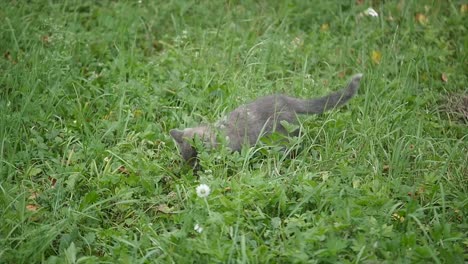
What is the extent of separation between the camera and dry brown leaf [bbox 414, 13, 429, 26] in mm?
5812

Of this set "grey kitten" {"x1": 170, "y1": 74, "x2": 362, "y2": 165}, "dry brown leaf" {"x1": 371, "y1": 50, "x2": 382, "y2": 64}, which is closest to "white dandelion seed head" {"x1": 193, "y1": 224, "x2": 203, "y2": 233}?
"grey kitten" {"x1": 170, "y1": 74, "x2": 362, "y2": 165}

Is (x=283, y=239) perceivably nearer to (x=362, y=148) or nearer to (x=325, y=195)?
(x=325, y=195)

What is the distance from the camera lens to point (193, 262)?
118 inches

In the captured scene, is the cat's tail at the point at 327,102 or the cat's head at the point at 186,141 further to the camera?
the cat's tail at the point at 327,102

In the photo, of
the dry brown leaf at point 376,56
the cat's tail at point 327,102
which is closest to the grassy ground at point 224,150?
the dry brown leaf at point 376,56

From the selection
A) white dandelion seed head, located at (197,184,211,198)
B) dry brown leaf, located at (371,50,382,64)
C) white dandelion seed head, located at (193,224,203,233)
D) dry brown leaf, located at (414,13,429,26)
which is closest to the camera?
white dandelion seed head, located at (193,224,203,233)

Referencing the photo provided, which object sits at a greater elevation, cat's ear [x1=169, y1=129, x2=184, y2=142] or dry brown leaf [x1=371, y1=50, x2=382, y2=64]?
dry brown leaf [x1=371, y1=50, x2=382, y2=64]

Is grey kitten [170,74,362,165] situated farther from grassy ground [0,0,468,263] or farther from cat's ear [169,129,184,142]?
grassy ground [0,0,468,263]

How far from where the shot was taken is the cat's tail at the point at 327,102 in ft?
14.2

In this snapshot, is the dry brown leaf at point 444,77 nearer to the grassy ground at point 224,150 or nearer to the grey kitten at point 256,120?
the grassy ground at point 224,150

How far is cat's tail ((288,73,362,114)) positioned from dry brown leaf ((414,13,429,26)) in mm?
1951

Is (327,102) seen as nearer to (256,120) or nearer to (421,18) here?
(256,120)

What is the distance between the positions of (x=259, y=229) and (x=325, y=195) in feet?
1.61

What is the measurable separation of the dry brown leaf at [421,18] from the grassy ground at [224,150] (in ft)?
0.13
